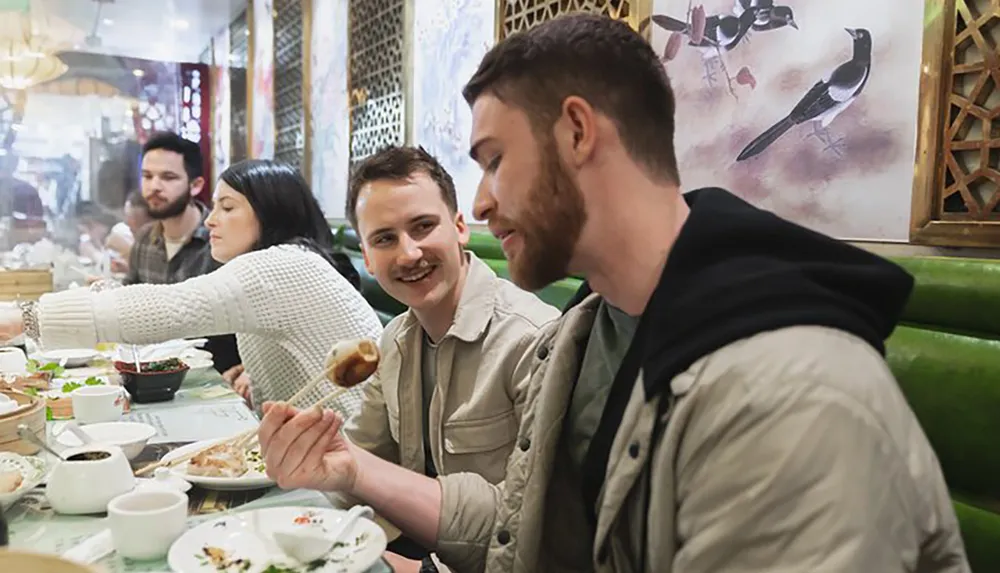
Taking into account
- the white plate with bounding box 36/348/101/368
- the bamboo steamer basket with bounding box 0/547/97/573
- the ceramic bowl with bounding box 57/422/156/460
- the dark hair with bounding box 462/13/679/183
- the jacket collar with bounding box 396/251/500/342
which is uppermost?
the dark hair with bounding box 462/13/679/183

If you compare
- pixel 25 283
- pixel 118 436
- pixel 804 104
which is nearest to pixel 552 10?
pixel 804 104

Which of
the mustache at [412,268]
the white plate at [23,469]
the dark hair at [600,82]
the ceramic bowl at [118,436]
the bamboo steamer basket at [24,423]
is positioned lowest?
the ceramic bowl at [118,436]

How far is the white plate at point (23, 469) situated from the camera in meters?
1.26

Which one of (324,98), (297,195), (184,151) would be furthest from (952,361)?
(324,98)

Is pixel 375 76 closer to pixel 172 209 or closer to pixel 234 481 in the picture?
pixel 172 209

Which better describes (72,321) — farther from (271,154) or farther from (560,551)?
(271,154)

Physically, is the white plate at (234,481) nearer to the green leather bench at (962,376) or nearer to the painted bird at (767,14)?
the green leather bench at (962,376)

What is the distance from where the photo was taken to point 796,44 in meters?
1.82

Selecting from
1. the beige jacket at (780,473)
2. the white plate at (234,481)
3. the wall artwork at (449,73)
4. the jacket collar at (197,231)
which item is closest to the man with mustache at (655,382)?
the beige jacket at (780,473)

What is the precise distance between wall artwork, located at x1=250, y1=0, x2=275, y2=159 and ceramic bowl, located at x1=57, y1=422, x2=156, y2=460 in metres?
5.39

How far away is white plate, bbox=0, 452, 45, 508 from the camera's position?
4.12 feet

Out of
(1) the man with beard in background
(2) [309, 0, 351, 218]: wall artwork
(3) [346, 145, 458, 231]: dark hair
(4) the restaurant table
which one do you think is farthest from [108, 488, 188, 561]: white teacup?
(2) [309, 0, 351, 218]: wall artwork

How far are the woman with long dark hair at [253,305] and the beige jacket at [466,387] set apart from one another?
0.54 meters

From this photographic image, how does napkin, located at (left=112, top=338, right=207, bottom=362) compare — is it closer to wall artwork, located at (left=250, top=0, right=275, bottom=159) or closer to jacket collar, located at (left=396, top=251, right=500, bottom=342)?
jacket collar, located at (left=396, top=251, right=500, bottom=342)
